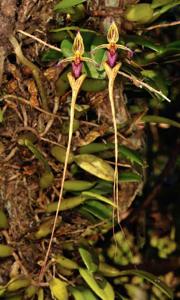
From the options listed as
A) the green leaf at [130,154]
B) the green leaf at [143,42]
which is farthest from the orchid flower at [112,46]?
the green leaf at [130,154]

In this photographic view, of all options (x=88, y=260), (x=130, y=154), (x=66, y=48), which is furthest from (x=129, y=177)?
(x=66, y=48)

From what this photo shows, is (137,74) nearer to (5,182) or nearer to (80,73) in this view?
(80,73)

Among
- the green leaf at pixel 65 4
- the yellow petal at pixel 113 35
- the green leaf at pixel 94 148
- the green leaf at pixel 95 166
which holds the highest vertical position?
the green leaf at pixel 65 4

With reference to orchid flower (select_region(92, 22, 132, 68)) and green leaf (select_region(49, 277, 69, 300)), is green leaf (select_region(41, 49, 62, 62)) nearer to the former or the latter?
orchid flower (select_region(92, 22, 132, 68))

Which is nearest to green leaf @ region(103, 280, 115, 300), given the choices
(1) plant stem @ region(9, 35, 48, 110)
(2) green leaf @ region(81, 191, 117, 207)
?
(2) green leaf @ region(81, 191, 117, 207)

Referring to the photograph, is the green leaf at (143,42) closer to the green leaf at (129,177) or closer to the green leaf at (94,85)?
the green leaf at (94,85)

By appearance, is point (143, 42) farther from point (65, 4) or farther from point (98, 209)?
point (98, 209)
